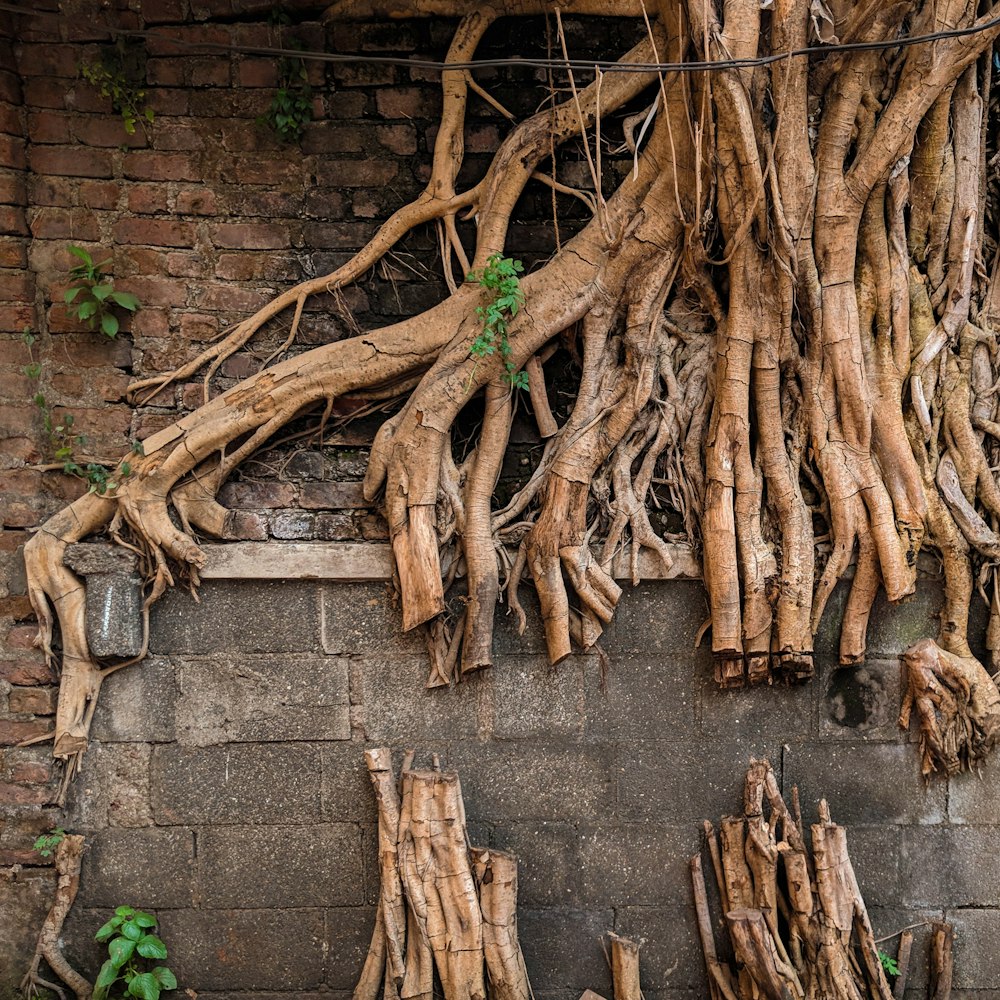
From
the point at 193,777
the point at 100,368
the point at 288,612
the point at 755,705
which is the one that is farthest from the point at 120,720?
the point at 755,705

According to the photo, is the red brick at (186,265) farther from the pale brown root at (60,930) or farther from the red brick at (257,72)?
the pale brown root at (60,930)

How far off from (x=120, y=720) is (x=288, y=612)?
2.21 ft

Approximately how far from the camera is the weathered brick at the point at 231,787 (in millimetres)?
3082

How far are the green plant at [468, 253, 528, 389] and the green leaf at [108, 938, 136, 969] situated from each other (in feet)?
7.33

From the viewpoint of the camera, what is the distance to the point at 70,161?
3131mm

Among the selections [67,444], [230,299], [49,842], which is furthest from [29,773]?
[230,299]

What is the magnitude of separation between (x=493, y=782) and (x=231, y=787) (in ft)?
2.90

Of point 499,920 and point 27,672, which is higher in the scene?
point 27,672

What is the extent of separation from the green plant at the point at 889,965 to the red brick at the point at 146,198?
11.6 feet

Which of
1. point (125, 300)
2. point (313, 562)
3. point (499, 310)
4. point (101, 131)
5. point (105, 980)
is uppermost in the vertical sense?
point (101, 131)

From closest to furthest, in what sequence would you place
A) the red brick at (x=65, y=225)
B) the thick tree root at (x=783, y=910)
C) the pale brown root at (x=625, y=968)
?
1. the thick tree root at (x=783, y=910)
2. the pale brown root at (x=625, y=968)
3. the red brick at (x=65, y=225)

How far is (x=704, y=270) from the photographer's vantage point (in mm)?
3070

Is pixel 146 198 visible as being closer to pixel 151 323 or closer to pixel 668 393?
pixel 151 323

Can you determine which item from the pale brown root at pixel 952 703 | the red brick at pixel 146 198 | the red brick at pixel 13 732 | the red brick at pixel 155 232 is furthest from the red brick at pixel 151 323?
the pale brown root at pixel 952 703
